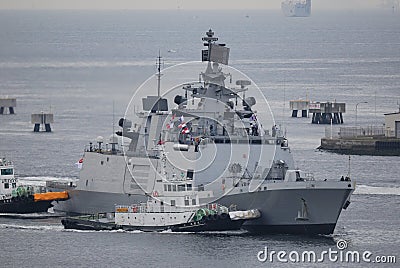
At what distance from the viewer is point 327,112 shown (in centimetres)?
10962

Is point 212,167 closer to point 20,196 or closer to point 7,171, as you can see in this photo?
point 20,196

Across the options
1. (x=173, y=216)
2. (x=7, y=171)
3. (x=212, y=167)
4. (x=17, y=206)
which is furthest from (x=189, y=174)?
(x=7, y=171)

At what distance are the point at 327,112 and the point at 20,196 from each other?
Answer: 47192 mm

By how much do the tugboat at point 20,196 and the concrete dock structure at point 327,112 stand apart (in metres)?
45.1

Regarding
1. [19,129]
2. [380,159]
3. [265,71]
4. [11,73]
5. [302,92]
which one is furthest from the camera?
[265,71]

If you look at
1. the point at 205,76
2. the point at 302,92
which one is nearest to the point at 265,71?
the point at 302,92

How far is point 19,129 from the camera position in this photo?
4146 inches

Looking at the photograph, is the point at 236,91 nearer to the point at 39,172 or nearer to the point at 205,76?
the point at 205,76

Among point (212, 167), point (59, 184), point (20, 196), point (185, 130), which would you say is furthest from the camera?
point (59, 184)

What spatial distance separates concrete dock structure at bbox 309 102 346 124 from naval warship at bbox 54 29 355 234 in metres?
41.9

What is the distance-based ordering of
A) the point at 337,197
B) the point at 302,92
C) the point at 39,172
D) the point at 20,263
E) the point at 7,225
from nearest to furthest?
the point at 20,263 → the point at 337,197 → the point at 7,225 → the point at 39,172 → the point at 302,92

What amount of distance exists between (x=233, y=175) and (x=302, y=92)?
76.7 metres

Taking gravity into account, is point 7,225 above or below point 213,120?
below

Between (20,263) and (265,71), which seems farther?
A: (265,71)
